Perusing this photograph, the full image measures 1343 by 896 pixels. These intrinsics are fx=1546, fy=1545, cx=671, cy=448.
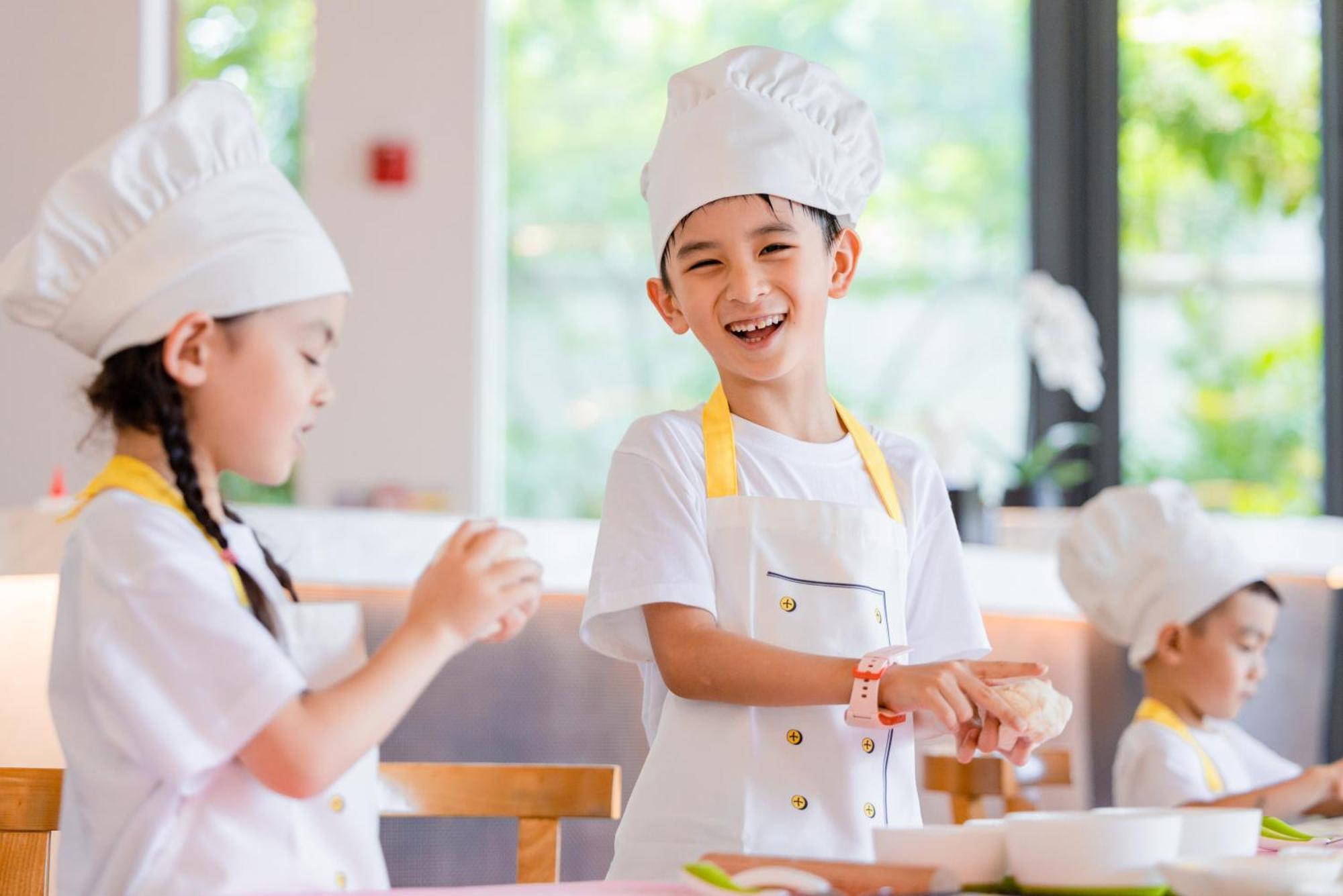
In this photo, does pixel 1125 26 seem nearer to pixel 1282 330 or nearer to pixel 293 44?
pixel 1282 330

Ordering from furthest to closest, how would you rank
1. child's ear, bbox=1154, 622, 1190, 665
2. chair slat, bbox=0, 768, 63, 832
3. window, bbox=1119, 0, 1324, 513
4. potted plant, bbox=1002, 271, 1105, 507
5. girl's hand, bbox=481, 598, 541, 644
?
window, bbox=1119, 0, 1324, 513, potted plant, bbox=1002, 271, 1105, 507, child's ear, bbox=1154, 622, 1190, 665, chair slat, bbox=0, 768, 63, 832, girl's hand, bbox=481, 598, 541, 644

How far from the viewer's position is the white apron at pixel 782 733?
4.95ft

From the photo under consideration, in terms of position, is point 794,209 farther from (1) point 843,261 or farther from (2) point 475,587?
(2) point 475,587

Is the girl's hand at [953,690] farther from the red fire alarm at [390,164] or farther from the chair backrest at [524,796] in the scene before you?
the red fire alarm at [390,164]

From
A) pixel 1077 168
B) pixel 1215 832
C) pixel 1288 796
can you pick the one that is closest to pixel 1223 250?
pixel 1077 168

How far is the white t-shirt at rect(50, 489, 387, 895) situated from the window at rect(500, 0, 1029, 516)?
4214 mm

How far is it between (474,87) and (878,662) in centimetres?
411

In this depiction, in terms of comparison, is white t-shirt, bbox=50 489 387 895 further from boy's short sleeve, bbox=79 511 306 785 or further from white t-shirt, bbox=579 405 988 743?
white t-shirt, bbox=579 405 988 743

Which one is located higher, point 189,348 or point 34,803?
point 189,348

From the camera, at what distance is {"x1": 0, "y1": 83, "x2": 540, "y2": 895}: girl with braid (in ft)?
3.79

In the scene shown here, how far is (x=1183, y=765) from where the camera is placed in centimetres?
253

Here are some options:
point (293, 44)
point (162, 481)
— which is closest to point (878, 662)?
point (162, 481)

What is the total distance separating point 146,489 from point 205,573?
106 millimetres

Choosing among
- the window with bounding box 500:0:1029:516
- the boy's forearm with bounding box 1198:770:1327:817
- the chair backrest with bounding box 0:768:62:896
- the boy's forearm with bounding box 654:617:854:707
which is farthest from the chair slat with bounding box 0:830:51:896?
the window with bounding box 500:0:1029:516
